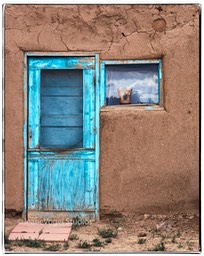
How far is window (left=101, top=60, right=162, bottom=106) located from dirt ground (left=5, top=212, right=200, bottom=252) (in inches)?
57.3

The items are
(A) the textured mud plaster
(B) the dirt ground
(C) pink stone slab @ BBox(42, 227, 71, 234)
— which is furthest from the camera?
(A) the textured mud plaster

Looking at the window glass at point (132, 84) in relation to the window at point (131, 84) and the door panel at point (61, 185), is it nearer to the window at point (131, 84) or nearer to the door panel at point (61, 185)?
the window at point (131, 84)

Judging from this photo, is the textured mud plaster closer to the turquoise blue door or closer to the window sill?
the window sill

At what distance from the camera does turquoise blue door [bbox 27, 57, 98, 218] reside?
6152 millimetres

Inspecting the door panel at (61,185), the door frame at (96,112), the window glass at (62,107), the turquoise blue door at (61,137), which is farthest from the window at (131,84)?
the door panel at (61,185)

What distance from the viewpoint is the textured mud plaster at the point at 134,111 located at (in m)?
6.08

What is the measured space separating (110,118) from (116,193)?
3.09 feet

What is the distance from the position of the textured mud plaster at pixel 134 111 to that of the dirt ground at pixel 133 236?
15cm

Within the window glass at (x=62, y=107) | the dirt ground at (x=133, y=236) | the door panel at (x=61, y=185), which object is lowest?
the dirt ground at (x=133, y=236)

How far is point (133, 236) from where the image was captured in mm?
5680

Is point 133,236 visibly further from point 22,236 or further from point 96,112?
point 96,112

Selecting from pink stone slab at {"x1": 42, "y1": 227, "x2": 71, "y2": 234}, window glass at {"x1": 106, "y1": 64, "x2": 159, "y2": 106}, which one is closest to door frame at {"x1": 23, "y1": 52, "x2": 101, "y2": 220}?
window glass at {"x1": 106, "y1": 64, "x2": 159, "y2": 106}

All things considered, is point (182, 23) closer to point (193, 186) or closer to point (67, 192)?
point (193, 186)

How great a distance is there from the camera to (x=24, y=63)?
6.12 metres
